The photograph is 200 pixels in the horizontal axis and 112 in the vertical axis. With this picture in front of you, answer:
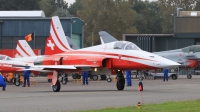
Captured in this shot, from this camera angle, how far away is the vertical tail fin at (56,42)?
31812mm

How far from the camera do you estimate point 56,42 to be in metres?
31.9

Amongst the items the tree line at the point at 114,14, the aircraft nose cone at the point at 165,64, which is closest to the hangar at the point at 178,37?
the tree line at the point at 114,14

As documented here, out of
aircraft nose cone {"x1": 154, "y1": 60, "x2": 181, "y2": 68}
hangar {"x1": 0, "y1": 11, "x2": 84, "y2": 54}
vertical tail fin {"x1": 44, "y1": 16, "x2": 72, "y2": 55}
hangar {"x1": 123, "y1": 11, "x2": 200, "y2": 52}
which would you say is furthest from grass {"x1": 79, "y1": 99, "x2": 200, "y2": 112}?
hangar {"x1": 123, "y1": 11, "x2": 200, "y2": 52}

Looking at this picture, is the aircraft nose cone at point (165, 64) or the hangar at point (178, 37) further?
the hangar at point (178, 37)

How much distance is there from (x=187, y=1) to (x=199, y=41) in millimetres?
37654

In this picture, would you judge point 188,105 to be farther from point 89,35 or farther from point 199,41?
point 89,35

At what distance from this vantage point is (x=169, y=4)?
108 meters

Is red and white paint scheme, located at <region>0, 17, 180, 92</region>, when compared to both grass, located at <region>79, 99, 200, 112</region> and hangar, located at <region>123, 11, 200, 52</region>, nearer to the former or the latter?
grass, located at <region>79, 99, 200, 112</region>

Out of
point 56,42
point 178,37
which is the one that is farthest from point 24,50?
point 178,37

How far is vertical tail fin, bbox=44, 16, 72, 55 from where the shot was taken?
31812 mm

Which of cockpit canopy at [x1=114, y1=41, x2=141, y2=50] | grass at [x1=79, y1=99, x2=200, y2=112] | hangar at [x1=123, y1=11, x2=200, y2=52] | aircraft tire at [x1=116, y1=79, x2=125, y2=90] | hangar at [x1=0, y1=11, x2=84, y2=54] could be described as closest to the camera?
grass at [x1=79, y1=99, x2=200, y2=112]

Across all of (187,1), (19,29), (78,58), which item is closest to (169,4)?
(187,1)

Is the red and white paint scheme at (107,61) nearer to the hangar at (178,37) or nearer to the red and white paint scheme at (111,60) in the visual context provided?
the red and white paint scheme at (111,60)

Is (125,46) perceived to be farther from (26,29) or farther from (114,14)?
(114,14)
